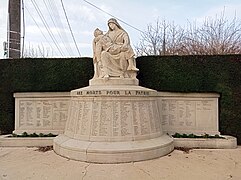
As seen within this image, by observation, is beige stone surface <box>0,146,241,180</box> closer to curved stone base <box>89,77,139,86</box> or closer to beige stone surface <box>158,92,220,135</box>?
beige stone surface <box>158,92,220,135</box>

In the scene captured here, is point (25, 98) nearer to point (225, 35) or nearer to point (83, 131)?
point (83, 131)

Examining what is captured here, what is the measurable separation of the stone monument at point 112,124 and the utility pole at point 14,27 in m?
4.66

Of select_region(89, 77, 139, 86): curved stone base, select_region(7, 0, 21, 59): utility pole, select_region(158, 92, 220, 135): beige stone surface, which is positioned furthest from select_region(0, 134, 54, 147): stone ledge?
select_region(7, 0, 21, 59): utility pole

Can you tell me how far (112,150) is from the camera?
14.3ft

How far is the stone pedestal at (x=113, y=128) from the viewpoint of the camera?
4.43 metres

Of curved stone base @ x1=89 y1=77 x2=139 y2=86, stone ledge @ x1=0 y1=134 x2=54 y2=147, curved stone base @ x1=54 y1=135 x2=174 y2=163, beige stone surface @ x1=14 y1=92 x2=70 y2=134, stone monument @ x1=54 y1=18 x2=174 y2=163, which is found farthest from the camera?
beige stone surface @ x1=14 y1=92 x2=70 y2=134

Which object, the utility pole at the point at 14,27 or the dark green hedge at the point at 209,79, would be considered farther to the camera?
the utility pole at the point at 14,27

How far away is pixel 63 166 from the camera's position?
13.6 feet

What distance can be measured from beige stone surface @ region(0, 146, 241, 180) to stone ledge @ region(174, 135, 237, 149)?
0.54m

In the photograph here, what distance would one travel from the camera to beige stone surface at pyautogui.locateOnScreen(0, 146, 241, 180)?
3676 mm

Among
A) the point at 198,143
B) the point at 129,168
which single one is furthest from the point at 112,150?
the point at 198,143

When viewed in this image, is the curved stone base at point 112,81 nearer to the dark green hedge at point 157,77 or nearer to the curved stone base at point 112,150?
the dark green hedge at point 157,77

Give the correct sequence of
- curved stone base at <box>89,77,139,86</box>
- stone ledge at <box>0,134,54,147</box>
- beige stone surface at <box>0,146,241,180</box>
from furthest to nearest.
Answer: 1. stone ledge at <box>0,134,54,147</box>
2. curved stone base at <box>89,77,139,86</box>
3. beige stone surface at <box>0,146,241,180</box>

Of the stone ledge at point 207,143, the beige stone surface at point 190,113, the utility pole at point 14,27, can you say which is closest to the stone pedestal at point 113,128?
the stone ledge at point 207,143
